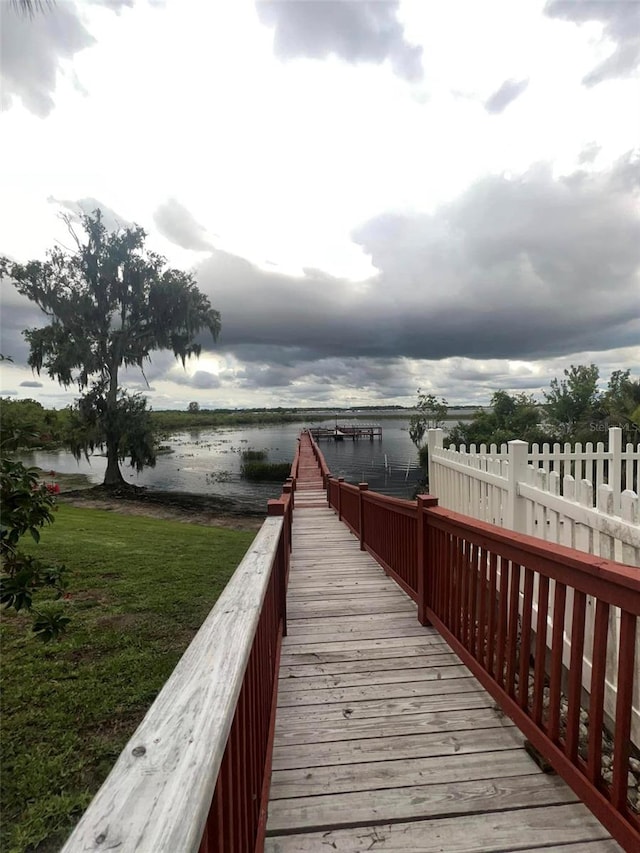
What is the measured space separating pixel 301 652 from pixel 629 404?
83.2 ft

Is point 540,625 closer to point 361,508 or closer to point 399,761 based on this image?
point 399,761

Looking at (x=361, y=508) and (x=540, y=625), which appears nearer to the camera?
(x=540, y=625)

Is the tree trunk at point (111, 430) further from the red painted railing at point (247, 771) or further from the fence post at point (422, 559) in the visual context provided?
the red painted railing at point (247, 771)

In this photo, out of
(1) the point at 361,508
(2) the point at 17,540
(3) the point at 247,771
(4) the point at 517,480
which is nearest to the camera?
(3) the point at 247,771

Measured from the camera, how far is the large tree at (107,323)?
68.9 feet

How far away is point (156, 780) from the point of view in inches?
30.8

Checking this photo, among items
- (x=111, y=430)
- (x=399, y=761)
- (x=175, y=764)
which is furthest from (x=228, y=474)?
(x=175, y=764)

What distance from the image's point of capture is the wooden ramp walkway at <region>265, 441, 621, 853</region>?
1.72 metres

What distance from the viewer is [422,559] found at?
3.47 m

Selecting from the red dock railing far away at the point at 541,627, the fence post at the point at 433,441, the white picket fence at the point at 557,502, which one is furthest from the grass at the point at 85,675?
the fence post at the point at 433,441

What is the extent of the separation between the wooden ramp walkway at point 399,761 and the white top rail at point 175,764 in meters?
1.07

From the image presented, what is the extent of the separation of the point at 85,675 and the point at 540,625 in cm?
417

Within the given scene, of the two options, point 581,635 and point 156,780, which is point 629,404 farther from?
point 156,780

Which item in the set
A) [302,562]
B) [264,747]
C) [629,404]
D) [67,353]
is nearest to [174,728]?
[264,747]
